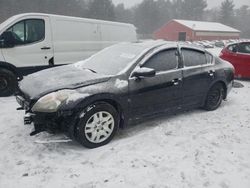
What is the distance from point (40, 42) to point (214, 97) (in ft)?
15.3

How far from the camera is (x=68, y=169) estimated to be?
3771mm

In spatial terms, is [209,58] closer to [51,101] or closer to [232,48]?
[51,101]

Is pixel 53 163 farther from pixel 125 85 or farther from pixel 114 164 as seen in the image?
pixel 125 85

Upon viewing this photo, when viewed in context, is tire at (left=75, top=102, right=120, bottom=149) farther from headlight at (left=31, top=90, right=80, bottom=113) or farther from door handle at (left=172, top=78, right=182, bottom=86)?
door handle at (left=172, top=78, right=182, bottom=86)

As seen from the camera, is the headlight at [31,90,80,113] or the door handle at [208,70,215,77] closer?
the headlight at [31,90,80,113]

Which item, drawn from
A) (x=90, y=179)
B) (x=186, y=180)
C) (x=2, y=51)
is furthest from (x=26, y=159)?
(x=2, y=51)

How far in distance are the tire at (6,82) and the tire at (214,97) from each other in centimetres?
481

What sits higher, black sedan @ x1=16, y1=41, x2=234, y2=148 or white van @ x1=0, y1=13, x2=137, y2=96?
white van @ x1=0, y1=13, x2=137, y2=96

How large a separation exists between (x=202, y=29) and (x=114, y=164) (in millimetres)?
51337

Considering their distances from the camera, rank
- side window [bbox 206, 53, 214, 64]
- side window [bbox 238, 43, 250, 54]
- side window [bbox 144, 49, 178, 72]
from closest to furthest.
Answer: side window [bbox 144, 49, 178, 72], side window [bbox 206, 53, 214, 64], side window [bbox 238, 43, 250, 54]

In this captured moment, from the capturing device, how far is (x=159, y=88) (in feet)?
16.5

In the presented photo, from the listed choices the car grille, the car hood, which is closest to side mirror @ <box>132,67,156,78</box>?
the car hood

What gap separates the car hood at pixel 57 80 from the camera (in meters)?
4.28

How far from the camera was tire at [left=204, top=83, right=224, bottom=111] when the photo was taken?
6199 millimetres
